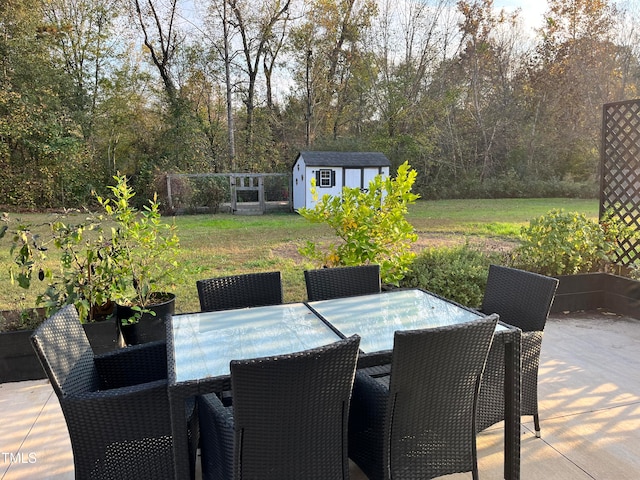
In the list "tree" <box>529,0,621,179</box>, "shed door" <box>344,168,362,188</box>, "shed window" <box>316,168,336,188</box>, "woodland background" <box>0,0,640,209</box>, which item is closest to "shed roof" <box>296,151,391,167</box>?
"shed door" <box>344,168,362,188</box>

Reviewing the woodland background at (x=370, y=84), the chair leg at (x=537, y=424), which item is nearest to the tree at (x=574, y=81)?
the woodland background at (x=370, y=84)

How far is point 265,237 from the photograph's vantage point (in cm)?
929

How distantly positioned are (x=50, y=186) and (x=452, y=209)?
1324 centimetres

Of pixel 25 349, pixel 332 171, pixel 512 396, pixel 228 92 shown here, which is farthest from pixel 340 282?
pixel 228 92

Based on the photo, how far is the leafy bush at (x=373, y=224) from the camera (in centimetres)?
371

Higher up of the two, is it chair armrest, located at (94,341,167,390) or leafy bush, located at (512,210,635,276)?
leafy bush, located at (512,210,635,276)

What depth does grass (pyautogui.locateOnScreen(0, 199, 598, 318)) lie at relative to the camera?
5.16m

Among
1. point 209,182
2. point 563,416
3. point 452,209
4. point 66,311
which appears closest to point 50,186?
point 209,182

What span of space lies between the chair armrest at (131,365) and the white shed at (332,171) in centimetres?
1248

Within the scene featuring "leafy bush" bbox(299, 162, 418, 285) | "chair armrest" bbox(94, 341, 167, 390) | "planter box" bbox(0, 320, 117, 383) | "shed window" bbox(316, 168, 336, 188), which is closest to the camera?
"chair armrest" bbox(94, 341, 167, 390)

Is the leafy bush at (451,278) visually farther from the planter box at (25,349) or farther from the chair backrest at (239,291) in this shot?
the planter box at (25,349)

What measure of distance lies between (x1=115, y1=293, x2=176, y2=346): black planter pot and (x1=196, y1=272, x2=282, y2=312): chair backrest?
2.89ft

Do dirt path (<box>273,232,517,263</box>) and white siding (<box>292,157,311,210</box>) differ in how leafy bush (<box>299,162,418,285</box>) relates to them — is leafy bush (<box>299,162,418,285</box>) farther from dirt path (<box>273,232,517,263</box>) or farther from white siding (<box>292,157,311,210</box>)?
white siding (<box>292,157,311,210</box>)

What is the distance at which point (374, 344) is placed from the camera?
186 centimetres
